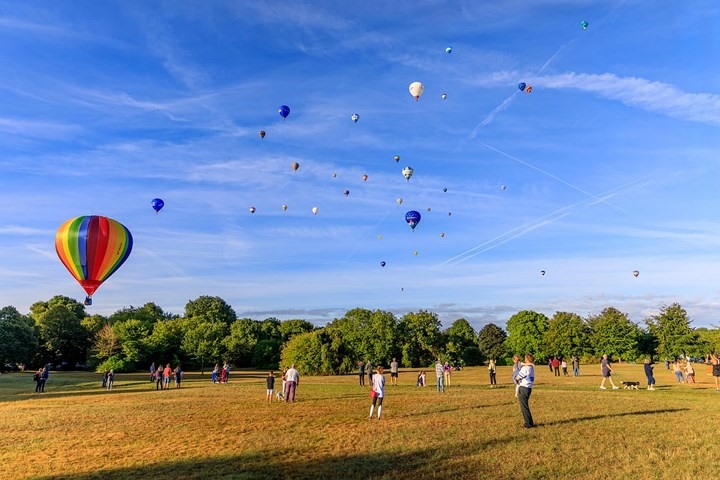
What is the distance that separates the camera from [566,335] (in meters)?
97.0

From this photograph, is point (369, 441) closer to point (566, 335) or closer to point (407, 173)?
point (407, 173)

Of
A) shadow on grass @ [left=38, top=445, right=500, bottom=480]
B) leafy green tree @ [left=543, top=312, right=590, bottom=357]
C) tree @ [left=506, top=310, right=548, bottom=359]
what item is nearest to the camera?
shadow on grass @ [left=38, top=445, right=500, bottom=480]

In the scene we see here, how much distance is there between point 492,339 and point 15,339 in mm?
112367

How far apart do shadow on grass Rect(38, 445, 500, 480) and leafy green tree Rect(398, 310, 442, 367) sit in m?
73.7

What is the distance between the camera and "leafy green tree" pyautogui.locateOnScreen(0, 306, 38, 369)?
240ft

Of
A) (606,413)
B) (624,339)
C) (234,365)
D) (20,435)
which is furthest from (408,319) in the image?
(20,435)

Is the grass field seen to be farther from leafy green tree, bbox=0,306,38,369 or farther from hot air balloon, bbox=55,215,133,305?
leafy green tree, bbox=0,306,38,369

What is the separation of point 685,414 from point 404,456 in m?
13.5

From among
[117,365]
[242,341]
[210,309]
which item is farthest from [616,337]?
[210,309]

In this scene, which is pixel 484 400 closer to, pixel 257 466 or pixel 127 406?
pixel 257 466

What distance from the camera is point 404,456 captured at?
12.7 m

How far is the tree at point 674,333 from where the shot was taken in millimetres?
89125

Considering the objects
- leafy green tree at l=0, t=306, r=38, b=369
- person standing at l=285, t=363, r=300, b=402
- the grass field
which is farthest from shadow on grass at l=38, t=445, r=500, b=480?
leafy green tree at l=0, t=306, r=38, b=369

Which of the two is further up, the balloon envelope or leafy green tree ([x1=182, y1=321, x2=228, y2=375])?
the balloon envelope
